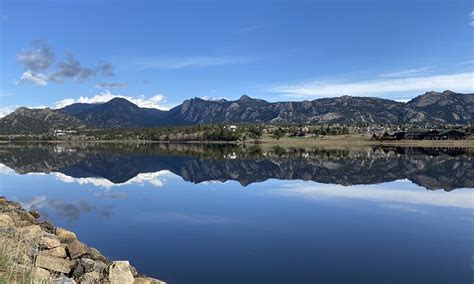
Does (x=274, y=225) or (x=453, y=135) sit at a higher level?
(x=453, y=135)

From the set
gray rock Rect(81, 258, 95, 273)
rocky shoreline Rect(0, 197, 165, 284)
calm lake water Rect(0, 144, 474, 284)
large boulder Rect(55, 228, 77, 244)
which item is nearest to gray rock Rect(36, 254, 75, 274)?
rocky shoreline Rect(0, 197, 165, 284)

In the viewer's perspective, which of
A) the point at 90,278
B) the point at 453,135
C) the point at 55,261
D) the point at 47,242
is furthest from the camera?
the point at 453,135

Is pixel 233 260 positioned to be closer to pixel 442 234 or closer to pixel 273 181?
pixel 442 234

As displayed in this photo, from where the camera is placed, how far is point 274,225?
29203mm

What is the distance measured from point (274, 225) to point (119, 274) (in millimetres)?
15818

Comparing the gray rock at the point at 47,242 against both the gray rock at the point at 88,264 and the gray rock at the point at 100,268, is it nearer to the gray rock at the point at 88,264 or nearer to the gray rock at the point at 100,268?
the gray rock at the point at 88,264

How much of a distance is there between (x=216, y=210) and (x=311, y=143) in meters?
167

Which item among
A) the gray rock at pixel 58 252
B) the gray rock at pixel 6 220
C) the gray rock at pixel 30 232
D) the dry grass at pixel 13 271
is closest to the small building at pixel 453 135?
the gray rock at pixel 6 220

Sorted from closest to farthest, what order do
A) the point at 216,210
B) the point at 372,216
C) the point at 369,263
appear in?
the point at 369,263 < the point at 372,216 < the point at 216,210

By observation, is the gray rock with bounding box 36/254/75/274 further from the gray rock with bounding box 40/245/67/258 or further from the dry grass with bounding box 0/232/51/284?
the gray rock with bounding box 40/245/67/258

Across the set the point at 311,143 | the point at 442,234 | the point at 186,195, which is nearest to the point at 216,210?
the point at 186,195

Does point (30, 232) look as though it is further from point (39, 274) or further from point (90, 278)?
point (39, 274)

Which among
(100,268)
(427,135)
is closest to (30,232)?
(100,268)

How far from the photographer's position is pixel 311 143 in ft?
656
